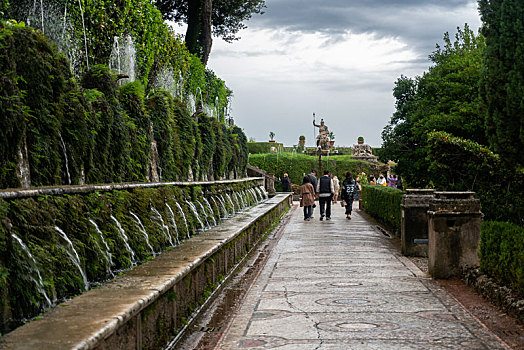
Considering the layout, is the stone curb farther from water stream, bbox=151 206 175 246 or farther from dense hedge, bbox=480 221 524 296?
water stream, bbox=151 206 175 246

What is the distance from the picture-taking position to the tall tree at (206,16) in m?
32.4

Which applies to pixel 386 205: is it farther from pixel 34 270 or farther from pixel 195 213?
pixel 34 270

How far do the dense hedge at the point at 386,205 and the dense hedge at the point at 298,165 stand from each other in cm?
2222

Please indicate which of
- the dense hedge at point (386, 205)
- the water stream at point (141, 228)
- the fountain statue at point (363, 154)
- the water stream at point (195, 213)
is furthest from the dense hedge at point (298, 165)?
the water stream at point (141, 228)

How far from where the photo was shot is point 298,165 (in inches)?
1801

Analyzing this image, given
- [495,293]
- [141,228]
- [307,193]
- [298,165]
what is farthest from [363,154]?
[141,228]

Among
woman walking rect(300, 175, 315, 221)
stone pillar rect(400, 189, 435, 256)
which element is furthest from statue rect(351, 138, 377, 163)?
stone pillar rect(400, 189, 435, 256)

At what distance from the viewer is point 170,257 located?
6449 mm

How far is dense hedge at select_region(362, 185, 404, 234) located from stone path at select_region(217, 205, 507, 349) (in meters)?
3.69

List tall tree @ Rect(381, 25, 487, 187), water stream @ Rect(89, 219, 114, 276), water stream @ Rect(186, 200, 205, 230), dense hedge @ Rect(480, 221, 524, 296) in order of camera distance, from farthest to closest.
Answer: tall tree @ Rect(381, 25, 487, 187)
water stream @ Rect(186, 200, 205, 230)
dense hedge @ Rect(480, 221, 524, 296)
water stream @ Rect(89, 219, 114, 276)

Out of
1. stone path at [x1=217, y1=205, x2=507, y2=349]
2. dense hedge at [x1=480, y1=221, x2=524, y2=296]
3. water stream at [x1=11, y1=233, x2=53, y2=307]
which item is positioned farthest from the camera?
dense hedge at [x1=480, y1=221, x2=524, y2=296]

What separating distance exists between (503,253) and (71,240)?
4.54 m

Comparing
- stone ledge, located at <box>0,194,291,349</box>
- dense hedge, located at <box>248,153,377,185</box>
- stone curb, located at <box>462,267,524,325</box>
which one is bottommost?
stone curb, located at <box>462,267,524,325</box>

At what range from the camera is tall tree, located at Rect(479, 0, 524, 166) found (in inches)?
246
